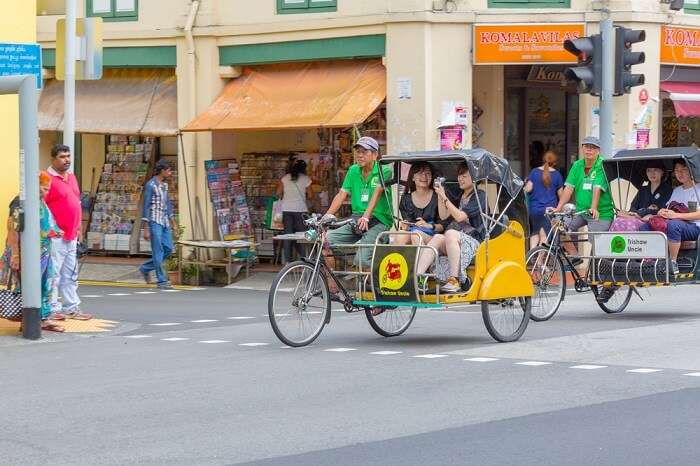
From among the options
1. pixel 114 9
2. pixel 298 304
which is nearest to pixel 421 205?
pixel 298 304

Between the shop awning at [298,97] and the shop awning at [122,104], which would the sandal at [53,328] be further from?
the shop awning at [122,104]

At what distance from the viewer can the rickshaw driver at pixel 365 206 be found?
517 inches

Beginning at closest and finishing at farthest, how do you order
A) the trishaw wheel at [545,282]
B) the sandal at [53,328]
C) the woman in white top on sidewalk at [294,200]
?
the sandal at [53,328] → the trishaw wheel at [545,282] → the woman in white top on sidewalk at [294,200]

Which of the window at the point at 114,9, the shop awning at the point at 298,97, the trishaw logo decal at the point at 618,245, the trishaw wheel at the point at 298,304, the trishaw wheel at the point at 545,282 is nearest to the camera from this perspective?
the trishaw wheel at the point at 298,304

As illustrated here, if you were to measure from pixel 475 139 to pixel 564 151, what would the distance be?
2.02 m

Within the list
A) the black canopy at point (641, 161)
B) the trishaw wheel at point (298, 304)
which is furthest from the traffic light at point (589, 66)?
the trishaw wheel at point (298, 304)

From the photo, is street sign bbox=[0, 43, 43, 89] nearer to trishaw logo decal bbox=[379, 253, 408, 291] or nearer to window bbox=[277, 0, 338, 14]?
trishaw logo decal bbox=[379, 253, 408, 291]

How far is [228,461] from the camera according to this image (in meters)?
7.85

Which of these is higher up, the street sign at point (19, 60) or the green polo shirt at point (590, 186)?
the street sign at point (19, 60)

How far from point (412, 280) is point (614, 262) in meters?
3.45

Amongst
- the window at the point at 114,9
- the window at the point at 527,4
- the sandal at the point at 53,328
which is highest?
the window at the point at 114,9

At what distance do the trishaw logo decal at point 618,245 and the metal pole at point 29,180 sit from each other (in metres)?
5.98

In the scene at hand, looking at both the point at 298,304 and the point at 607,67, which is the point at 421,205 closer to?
the point at 298,304

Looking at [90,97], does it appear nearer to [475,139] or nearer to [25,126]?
[475,139]
